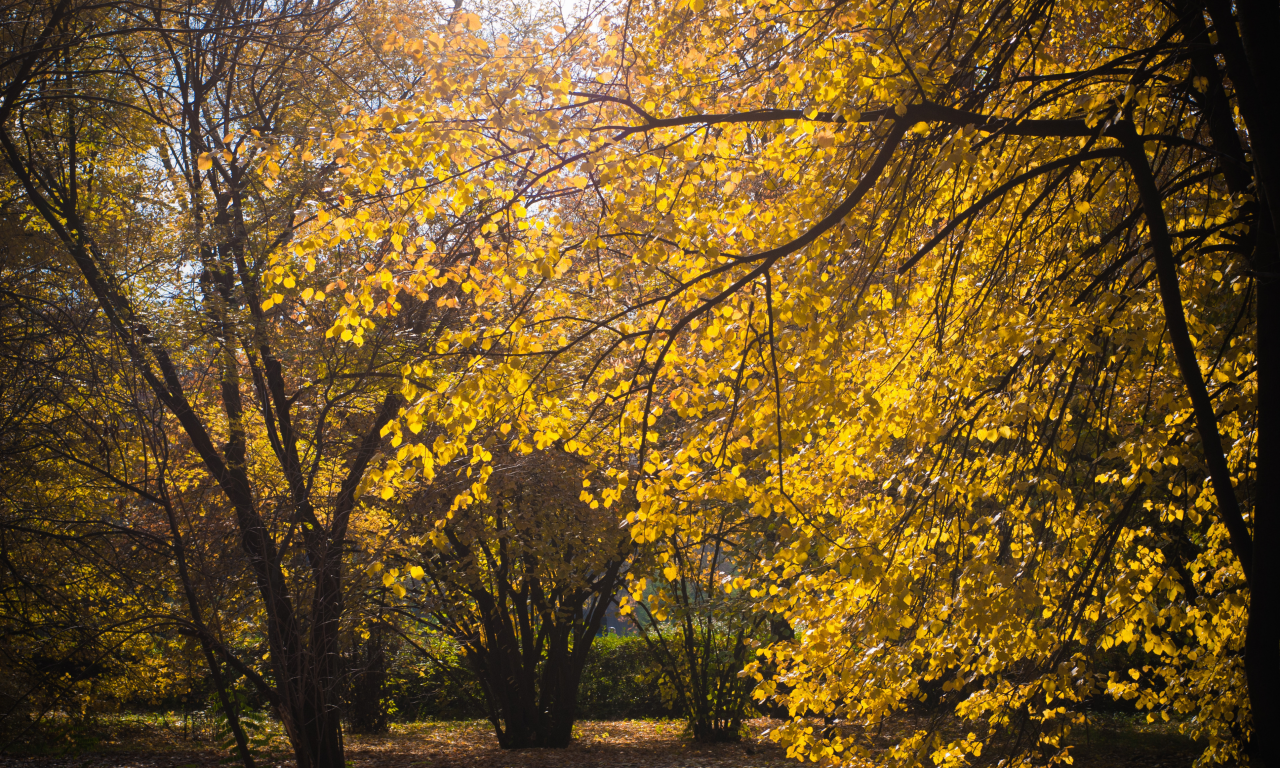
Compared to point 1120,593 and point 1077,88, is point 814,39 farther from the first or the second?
point 1120,593

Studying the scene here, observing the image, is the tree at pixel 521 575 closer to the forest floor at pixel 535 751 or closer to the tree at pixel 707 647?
the forest floor at pixel 535 751

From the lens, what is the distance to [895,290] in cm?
491

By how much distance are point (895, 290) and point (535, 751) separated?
8645 mm

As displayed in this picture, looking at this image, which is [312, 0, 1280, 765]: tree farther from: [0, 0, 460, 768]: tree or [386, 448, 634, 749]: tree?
[0, 0, 460, 768]: tree

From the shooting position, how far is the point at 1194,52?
140 inches

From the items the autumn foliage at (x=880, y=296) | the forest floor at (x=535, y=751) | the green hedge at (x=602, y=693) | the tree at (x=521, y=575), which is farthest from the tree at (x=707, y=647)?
the autumn foliage at (x=880, y=296)

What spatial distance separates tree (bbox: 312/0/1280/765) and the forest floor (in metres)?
4.82

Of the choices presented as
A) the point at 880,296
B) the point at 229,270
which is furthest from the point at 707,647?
the point at 880,296

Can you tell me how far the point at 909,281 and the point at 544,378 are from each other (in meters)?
2.31

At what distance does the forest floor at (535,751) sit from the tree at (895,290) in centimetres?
482

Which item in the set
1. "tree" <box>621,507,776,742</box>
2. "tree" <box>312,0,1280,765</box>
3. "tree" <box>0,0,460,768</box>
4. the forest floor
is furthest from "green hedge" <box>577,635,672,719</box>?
"tree" <box>312,0,1280,765</box>

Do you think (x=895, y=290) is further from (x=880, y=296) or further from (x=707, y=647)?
(x=707, y=647)

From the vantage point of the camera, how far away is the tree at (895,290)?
363 centimetres

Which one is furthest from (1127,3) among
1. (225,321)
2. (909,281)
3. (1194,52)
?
(225,321)
